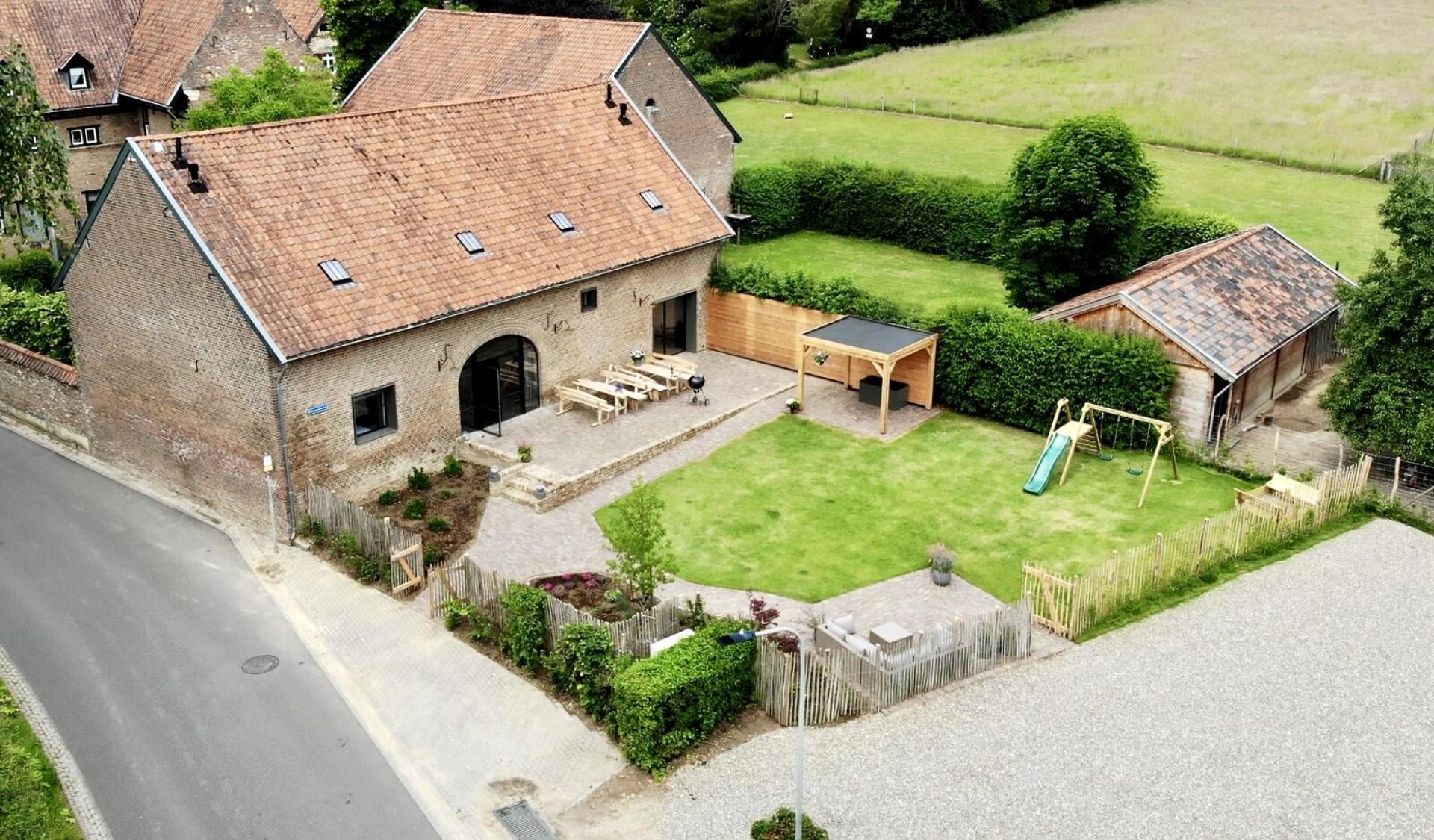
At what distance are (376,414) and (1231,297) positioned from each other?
897 inches

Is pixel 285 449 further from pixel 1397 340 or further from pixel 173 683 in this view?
pixel 1397 340

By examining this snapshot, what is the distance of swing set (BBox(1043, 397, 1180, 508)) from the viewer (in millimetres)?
31578

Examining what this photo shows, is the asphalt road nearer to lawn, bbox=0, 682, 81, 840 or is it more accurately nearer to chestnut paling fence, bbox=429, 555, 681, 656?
lawn, bbox=0, 682, 81, 840

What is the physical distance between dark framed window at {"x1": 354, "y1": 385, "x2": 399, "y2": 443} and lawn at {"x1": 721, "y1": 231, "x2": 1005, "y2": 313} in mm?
17325

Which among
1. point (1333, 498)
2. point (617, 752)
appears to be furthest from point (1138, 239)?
point (617, 752)

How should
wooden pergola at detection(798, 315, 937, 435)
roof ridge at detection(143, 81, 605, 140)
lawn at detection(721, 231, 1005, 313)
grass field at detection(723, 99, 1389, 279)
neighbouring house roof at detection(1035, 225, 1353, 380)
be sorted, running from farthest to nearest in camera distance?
1. grass field at detection(723, 99, 1389, 279)
2. lawn at detection(721, 231, 1005, 313)
3. wooden pergola at detection(798, 315, 937, 435)
4. neighbouring house roof at detection(1035, 225, 1353, 380)
5. roof ridge at detection(143, 81, 605, 140)

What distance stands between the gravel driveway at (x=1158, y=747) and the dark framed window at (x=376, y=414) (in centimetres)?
1344

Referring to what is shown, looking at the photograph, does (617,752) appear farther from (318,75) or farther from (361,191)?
(318,75)

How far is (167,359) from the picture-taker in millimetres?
30391

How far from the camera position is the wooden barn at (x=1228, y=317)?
3241cm

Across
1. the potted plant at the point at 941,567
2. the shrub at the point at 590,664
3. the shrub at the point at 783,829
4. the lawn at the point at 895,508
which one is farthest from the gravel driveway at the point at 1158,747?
the lawn at the point at 895,508

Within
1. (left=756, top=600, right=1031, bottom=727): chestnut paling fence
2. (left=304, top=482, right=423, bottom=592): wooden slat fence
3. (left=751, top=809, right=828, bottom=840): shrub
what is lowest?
(left=751, top=809, right=828, bottom=840): shrub

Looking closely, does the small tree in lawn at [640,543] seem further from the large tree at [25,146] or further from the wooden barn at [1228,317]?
the large tree at [25,146]

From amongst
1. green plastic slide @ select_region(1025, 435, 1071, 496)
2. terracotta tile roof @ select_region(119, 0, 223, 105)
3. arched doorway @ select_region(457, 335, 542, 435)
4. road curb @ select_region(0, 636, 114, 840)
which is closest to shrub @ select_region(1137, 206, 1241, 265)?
green plastic slide @ select_region(1025, 435, 1071, 496)
